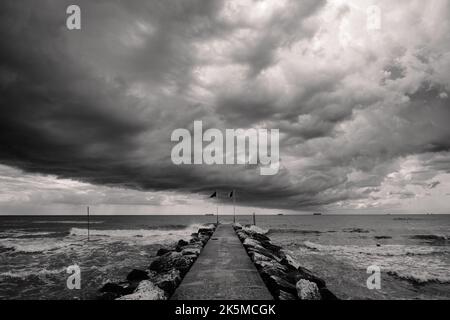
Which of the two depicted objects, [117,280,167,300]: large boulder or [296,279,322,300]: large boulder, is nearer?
[117,280,167,300]: large boulder

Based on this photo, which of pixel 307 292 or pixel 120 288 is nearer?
pixel 307 292

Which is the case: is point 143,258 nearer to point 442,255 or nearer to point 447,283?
point 447,283

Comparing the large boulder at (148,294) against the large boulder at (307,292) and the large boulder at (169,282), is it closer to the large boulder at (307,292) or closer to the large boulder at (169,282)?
the large boulder at (169,282)

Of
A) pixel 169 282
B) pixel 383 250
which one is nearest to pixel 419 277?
pixel 383 250

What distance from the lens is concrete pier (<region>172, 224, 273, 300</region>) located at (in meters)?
6.41

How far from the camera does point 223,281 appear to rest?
7527 mm

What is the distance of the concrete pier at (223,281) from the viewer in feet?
21.0

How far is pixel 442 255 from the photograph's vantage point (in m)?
20.9

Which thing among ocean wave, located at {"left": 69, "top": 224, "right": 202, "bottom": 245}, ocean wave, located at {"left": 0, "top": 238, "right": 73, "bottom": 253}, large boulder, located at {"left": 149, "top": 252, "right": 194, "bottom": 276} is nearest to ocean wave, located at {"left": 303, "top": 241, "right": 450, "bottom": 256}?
ocean wave, located at {"left": 69, "top": 224, "right": 202, "bottom": 245}

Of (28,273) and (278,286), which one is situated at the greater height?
(278,286)

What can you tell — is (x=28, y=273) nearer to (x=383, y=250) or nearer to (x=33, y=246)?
(x=33, y=246)

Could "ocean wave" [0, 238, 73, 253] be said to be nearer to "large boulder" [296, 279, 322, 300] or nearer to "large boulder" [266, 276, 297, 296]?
"large boulder" [266, 276, 297, 296]
